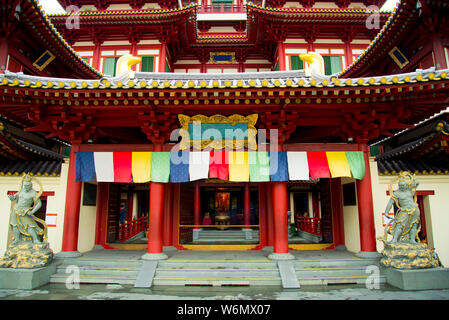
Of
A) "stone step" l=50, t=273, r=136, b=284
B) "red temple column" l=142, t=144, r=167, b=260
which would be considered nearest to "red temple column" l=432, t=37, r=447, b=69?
"red temple column" l=142, t=144, r=167, b=260

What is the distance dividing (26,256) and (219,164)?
5806 mm

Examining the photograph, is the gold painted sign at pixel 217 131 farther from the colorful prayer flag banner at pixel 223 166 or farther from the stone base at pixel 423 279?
the stone base at pixel 423 279

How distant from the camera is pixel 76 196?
819 centimetres

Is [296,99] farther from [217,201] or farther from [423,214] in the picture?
[217,201]

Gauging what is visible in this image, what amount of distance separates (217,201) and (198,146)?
15130 millimetres

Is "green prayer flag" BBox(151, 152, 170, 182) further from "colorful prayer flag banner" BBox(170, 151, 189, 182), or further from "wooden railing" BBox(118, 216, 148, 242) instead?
"wooden railing" BBox(118, 216, 148, 242)

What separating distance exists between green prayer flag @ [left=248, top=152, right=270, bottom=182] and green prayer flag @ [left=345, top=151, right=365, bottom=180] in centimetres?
257

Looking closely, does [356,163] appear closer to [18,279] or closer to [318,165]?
[318,165]

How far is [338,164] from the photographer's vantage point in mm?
7914

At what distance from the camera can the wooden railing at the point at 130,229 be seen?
43.0 feet

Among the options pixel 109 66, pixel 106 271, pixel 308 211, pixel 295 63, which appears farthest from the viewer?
pixel 308 211

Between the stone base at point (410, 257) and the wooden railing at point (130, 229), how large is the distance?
11.1m

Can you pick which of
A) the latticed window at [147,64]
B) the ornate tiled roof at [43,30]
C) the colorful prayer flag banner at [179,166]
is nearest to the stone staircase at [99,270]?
the colorful prayer flag banner at [179,166]

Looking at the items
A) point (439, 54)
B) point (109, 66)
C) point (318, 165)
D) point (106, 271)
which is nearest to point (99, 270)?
point (106, 271)
